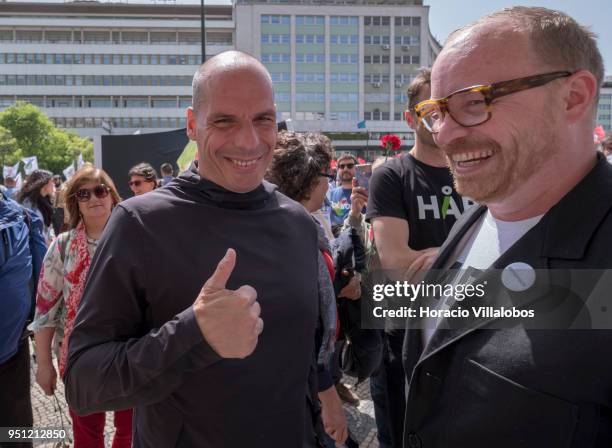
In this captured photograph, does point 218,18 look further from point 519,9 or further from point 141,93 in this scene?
point 519,9

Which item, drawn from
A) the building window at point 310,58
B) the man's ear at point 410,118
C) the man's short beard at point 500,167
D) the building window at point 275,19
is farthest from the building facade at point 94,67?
the man's short beard at point 500,167

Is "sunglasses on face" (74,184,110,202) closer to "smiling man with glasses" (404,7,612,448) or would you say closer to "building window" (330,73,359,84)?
"smiling man with glasses" (404,7,612,448)

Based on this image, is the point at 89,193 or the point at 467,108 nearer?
the point at 467,108

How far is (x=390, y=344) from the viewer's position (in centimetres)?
265

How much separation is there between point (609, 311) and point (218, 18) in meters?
82.3

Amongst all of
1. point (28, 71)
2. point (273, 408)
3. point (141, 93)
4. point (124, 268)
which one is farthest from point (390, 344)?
point (28, 71)

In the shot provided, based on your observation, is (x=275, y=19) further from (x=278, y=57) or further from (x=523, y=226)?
(x=523, y=226)

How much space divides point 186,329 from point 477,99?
1.01 metres

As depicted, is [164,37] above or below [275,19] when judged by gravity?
below

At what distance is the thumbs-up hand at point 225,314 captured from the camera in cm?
136

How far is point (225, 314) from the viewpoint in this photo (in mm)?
1359

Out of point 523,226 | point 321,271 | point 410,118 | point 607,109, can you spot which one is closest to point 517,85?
point 523,226

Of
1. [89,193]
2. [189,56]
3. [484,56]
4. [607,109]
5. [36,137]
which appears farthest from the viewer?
[607,109]

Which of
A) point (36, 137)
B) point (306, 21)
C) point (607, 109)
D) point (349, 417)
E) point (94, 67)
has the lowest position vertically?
point (349, 417)
